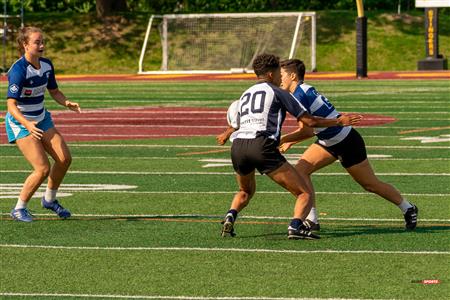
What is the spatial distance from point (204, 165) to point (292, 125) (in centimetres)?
679

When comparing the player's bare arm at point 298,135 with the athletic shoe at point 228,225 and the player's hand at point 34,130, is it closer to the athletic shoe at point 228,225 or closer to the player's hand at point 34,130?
the athletic shoe at point 228,225

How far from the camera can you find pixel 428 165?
16.9 metres

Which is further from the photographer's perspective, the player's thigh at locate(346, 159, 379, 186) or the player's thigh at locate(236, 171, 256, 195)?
the player's thigh at locate(346, 159, 379, 186)

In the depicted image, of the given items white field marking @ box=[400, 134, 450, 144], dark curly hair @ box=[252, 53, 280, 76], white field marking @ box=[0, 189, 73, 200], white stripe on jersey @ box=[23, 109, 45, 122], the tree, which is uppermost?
dark curly hair @ box=[252, 53, 280, 76]

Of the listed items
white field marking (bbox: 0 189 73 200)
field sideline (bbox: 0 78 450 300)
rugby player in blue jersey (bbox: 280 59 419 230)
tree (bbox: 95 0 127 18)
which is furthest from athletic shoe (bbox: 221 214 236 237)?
tree (bbox: 95 0 127 18)

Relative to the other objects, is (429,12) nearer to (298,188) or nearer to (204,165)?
(204,165)

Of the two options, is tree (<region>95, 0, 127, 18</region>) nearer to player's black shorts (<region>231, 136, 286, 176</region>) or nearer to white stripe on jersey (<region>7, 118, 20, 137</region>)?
white stripe on jersey (<region>7, 118, 20, 137</region>)

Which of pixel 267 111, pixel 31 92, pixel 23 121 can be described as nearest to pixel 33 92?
pixel 31 92

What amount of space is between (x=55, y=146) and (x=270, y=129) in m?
2.36

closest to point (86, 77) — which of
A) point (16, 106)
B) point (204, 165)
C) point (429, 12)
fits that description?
point (429, 12)

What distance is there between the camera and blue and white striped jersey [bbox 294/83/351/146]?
36.9ft

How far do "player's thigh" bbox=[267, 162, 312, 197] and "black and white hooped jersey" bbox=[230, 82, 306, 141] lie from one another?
0.83ft

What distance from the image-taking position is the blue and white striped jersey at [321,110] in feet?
36.9

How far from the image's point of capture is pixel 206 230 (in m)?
11.6
